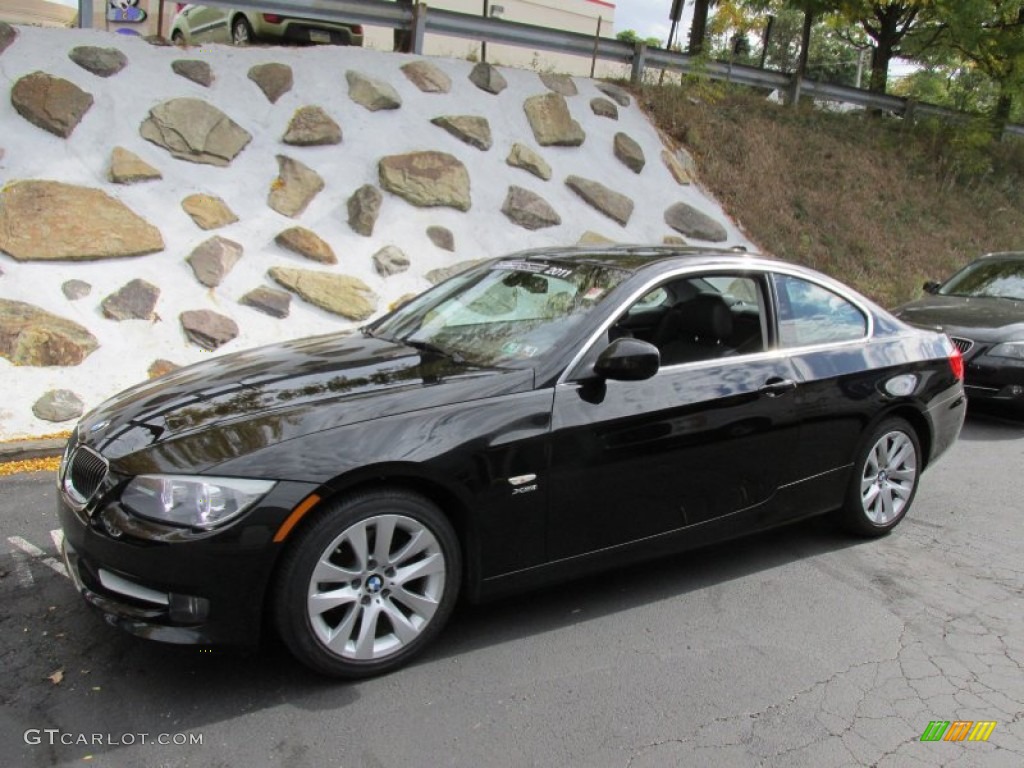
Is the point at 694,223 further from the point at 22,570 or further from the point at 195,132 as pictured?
the point at 22,570

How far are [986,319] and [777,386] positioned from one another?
15.9ft

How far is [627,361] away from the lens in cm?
335

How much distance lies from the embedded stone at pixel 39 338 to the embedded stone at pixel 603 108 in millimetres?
7583

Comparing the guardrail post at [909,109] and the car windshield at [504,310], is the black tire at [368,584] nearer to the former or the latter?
the car windshield at [504,310]

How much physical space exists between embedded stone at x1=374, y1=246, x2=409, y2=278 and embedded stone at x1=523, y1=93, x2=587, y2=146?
3.02 m

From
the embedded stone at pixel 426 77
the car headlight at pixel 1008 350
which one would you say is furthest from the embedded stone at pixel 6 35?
the car headlight at pixel 1008 350

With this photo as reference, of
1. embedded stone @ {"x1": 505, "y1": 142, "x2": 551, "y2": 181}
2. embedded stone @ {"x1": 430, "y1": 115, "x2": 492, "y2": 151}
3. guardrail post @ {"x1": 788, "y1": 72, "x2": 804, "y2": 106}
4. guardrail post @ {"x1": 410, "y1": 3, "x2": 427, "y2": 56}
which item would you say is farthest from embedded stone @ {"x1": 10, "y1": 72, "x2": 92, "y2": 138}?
guardrail post @ {"x1": 788, "y1": 72, "x2": 804, "y2": 106}

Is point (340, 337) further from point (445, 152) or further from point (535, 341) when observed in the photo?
point (445, 152)

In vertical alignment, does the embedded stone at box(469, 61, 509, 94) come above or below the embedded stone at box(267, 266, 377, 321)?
above

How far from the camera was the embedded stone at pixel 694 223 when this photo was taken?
436 inches

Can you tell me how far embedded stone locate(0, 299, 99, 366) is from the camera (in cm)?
628

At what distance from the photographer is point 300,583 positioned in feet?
9.31

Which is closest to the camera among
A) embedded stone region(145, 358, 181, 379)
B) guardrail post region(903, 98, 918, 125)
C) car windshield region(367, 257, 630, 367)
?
car windshield region(367, 257, 630, 367)

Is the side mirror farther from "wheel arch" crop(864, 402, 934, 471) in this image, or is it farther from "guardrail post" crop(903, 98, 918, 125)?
"guardrail post" crop(903, 98, 918, 125)
